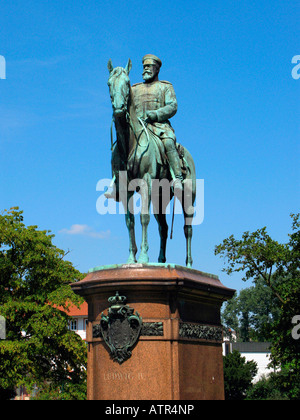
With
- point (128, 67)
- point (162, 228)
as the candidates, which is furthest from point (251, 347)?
point (128, 67)

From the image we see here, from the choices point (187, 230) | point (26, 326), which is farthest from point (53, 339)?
point (187, 230)

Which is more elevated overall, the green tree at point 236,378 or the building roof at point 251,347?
the building roof at point 251,347

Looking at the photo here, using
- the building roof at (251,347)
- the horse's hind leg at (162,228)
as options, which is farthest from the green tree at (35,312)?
the building roof at (251,347)

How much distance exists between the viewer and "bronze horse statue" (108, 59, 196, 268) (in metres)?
11.0

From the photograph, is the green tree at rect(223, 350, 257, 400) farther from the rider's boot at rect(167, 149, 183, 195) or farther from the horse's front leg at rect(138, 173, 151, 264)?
the horse's front leg at rect(138, 173, 151, 264)

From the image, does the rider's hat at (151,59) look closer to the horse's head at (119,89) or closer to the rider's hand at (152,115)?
the rider's hand at (152,115)

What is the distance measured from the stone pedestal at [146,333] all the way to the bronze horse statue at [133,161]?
0.70 m

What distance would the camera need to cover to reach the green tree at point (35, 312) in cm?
3303

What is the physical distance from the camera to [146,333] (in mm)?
10117

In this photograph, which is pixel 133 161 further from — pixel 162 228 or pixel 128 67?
pixel 162 228

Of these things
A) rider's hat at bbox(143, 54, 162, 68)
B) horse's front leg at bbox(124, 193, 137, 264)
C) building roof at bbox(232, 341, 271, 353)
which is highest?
building roof at bbox(232, 341, 271, 353)

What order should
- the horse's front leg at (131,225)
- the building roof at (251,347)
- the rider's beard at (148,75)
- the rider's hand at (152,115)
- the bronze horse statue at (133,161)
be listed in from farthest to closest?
the building roof at (251,347) → the rider's beard at (148,75) → the rider's hand at (152,115) → the horse's front leg at (131,225) → the bronze horse statue at (133,161)

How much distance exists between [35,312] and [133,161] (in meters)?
24.4

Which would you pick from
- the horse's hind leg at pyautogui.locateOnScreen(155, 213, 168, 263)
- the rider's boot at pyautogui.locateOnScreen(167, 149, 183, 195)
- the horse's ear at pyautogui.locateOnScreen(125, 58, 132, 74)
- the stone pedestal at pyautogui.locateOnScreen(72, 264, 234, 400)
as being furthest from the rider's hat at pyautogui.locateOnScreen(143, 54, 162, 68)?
the stone pedestal at pyautogui.locateOnScreen(72, 264, 234, 400)
